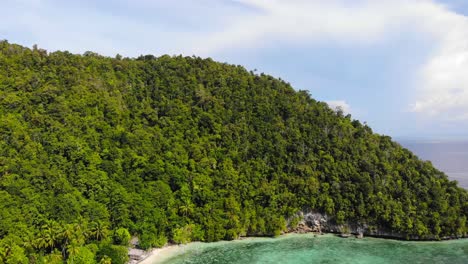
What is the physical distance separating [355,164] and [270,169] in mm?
14408

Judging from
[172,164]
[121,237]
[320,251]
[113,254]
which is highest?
[172,164]

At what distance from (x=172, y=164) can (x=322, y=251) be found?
2547 centimetres

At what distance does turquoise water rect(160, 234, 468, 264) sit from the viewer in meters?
44.3

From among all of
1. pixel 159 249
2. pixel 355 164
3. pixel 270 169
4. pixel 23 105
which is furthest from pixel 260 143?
pixel 23 105

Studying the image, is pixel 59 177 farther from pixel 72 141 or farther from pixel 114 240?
pixel 114 240

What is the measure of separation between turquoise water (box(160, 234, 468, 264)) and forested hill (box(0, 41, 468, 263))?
8.61 feet

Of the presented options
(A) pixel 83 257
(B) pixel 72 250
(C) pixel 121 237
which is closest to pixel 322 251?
(C) pixel 121 237

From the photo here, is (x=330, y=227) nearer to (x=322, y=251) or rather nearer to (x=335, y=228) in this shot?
(x=335, y=228)

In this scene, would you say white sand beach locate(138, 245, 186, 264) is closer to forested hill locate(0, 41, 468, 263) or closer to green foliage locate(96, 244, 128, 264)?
forested hill locate(0, 41, 468, 263)

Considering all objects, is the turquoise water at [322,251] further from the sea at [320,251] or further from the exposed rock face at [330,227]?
the exposed rock face at [330,227]

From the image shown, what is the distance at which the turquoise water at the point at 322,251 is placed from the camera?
44344 millimetres

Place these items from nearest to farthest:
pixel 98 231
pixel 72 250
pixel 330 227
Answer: pixel 72 250
pixel 98 231
pixel 330 227

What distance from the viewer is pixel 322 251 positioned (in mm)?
47719

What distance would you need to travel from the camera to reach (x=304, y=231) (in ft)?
185
